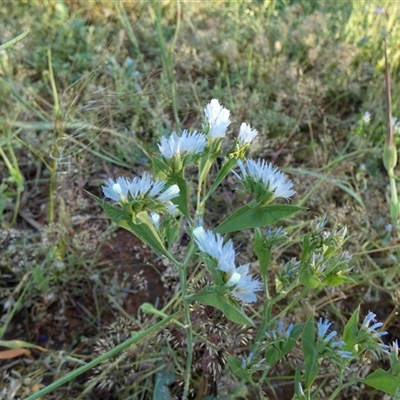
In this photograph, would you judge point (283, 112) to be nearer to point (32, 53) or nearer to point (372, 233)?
point (372, 233)

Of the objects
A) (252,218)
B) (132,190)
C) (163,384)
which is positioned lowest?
(163,384)

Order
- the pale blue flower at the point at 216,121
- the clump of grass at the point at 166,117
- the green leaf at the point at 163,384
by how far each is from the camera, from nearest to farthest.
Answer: the pale blue flower at the point at 216,121 → the green leaf at the point at 163,384 → the clump of grass at the point at 166,117

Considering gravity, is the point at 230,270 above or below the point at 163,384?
above

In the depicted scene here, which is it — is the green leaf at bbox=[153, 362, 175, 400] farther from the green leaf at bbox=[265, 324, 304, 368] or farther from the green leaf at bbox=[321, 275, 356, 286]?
the green leaf at bbox=[321, 275, 356, 286]

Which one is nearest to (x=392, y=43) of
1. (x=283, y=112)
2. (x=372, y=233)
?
(x=283, y=112)

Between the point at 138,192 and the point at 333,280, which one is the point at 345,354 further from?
the point at 138,192

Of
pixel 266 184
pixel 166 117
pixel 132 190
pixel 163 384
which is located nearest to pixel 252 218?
pixel 266 184

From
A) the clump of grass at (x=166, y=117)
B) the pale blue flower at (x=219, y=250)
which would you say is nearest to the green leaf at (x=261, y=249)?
the pale blue flower at (x=219, y=250)

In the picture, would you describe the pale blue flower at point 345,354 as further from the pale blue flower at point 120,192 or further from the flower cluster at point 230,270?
the pale blue flower at point 120,192
